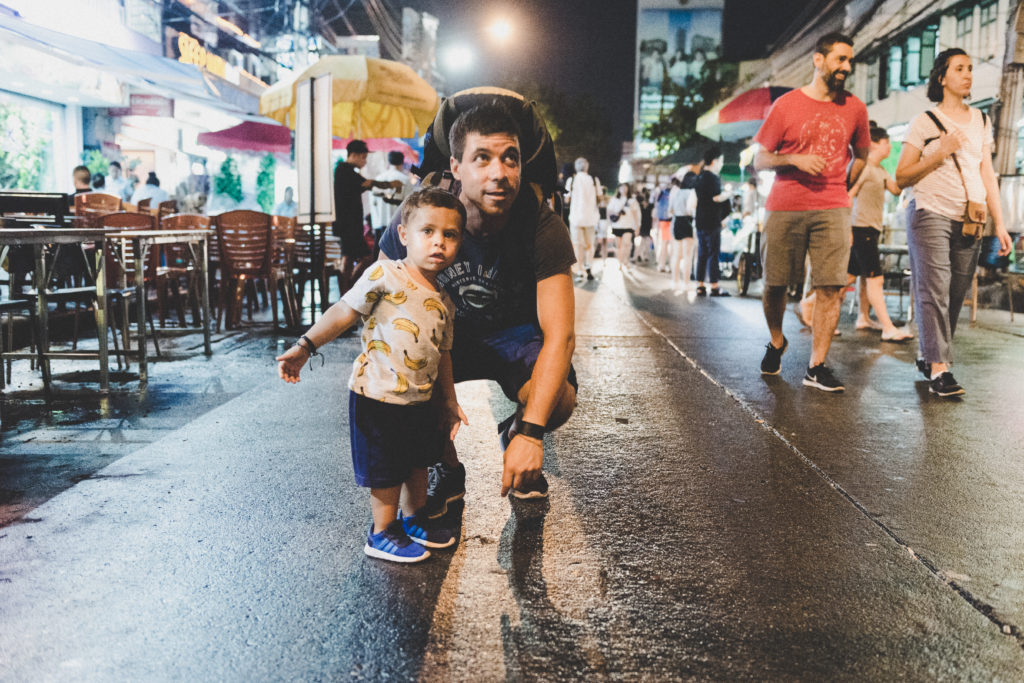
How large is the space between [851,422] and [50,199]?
5.51 m

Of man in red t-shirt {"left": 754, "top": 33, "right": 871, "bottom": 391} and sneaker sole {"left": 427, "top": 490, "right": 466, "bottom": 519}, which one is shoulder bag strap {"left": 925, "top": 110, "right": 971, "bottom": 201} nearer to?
man in red t-shirt {"left": 754, "top": 33, "right": 871, "bottom": 391}

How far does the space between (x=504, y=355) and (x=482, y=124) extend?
928 mm

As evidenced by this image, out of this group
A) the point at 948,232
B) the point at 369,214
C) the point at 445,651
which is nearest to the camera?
the point at 445,651

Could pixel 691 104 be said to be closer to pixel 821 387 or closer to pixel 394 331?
pixel 821 387

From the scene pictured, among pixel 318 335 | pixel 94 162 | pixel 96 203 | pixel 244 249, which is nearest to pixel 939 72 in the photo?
pixel 318 335

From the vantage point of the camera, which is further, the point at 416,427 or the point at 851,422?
the point at 851,422

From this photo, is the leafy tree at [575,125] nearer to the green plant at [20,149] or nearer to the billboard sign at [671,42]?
the billboard sign at [671,42]

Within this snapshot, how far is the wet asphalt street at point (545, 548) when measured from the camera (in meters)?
2.23

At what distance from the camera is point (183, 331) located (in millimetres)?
7465

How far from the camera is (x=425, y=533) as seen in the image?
2979 millimetres

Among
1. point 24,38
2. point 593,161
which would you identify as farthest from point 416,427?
point 593,161

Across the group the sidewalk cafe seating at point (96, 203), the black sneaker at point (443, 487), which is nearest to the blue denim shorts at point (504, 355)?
the black sneaker at point (443, 487)

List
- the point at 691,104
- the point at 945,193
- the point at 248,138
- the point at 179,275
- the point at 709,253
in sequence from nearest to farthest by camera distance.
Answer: the point at 945,193 < the point at 179,275 < the point at 709,253 < the point at 248,138 < the point at 691,104

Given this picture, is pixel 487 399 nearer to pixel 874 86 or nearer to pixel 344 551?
pixel 344 551
